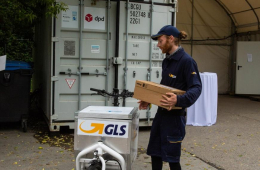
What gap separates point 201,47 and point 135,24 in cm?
831

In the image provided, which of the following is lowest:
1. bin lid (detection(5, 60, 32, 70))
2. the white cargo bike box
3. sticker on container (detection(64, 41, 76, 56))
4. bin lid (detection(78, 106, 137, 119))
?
the white cargo bike box

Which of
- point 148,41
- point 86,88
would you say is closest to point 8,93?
point 86,88

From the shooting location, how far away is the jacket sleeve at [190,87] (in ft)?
10.3

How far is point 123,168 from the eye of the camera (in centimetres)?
320

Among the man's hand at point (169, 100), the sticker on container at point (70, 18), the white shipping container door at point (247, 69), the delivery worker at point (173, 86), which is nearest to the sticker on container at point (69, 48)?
the sticker on container at point (70, 18)

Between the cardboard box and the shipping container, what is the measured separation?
118 inches

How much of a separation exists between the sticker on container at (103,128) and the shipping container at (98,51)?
3185 millimetres

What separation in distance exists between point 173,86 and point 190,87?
23cm

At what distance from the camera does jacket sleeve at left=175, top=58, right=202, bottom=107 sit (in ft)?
10.3

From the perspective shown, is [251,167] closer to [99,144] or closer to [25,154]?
[99,144]

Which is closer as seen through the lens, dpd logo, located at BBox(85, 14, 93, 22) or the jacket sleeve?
the jacket sleeve

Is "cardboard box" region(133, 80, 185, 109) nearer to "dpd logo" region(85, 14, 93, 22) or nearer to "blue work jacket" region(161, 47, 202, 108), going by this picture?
Result: "blue work jacket" region(161, 47, 202, 108)

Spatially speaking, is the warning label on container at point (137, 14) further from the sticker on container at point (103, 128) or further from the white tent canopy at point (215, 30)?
the white tent canopy at point (215, 30)

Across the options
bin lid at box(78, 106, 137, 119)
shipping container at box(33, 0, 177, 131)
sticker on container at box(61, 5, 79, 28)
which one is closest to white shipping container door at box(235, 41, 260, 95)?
shipping container at box(33, 0, 177, 131)
